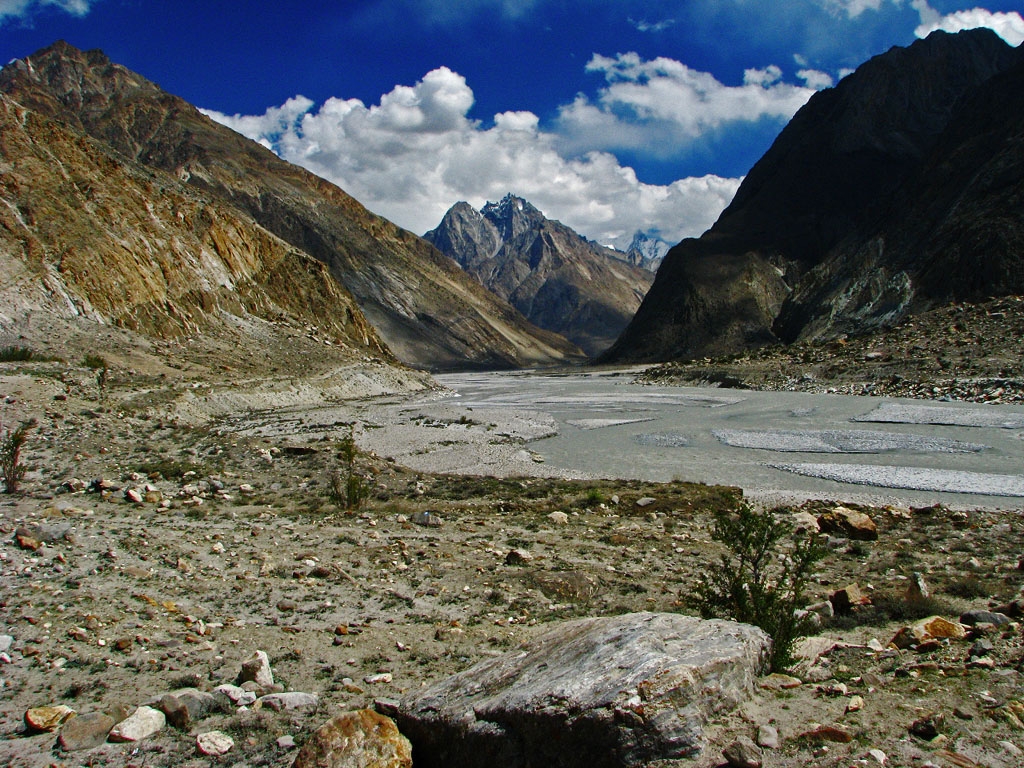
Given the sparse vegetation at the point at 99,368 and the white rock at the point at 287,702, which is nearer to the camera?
the white rock at the point at 287,702

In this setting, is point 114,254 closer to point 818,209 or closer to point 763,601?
point 763,601

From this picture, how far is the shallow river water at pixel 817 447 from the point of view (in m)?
16.1

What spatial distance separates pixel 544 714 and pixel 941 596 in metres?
6.17

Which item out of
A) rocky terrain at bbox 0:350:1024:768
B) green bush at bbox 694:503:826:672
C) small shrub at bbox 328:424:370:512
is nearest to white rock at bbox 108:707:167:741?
rocky terrain at bbox 0:350:1024:768

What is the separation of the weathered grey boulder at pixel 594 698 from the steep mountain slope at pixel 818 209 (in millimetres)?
97816

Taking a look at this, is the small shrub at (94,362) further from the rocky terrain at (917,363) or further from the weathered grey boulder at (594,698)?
the rocky terrain at (917,363)

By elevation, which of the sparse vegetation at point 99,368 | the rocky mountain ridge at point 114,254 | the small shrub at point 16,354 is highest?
the rocky mountain ridge at point 114,254

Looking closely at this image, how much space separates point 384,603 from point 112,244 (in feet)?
142

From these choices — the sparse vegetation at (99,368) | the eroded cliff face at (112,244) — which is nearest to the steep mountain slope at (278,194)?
the eroded cliff face at (112,244)

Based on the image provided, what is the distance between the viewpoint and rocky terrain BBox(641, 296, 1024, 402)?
3722 cm

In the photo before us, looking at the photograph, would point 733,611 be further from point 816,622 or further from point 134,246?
point 134,246

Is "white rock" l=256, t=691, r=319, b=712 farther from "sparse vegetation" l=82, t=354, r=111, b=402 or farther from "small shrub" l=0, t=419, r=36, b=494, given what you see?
"sparse vegetation" l=82, t=354, r=111, b=402

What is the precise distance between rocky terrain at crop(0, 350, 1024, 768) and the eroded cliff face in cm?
2515

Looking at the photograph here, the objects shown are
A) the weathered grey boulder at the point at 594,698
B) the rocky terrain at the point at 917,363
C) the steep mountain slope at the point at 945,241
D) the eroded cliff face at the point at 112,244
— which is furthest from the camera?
the steep mountain slope at the point at 945,241
